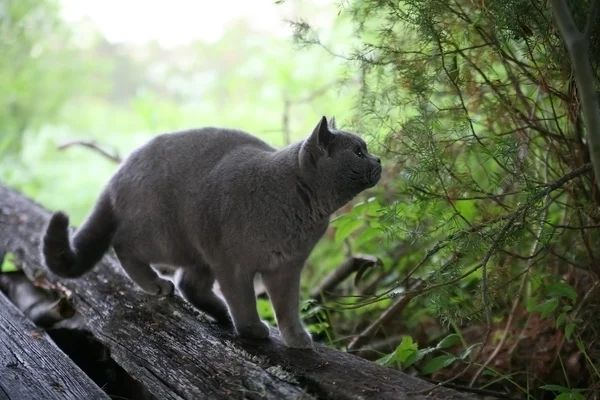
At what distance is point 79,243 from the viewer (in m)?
2.45

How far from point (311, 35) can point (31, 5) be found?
319 cm

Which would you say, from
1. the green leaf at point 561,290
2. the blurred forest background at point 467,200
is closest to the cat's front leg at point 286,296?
the blurred forest background at point 467,200

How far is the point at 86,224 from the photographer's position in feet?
8.14

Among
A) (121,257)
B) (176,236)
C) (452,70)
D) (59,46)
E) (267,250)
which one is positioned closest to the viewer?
(452,70)

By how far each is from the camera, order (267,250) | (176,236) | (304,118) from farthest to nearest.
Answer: (304,118)
(176,236)
(267,250)

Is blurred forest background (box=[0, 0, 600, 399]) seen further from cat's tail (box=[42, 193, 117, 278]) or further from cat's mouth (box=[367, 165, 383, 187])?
cat's tail (box=[42, 193, 117, 278])

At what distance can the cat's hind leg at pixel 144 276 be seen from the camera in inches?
95.3

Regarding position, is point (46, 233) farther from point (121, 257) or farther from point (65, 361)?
point (65, 361)

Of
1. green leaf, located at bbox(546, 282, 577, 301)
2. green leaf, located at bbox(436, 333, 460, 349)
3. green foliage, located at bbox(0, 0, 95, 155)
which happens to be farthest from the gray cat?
green foliage, located at bbox(0, 0, 95, 155)

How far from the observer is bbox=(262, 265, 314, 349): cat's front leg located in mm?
2146

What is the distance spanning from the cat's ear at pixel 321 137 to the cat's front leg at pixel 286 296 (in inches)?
16.0

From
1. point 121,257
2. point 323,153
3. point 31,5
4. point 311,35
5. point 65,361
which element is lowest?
point 65,361

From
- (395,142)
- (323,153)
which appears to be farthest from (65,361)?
(395,142)

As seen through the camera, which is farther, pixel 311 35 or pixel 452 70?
pixel 311 35
